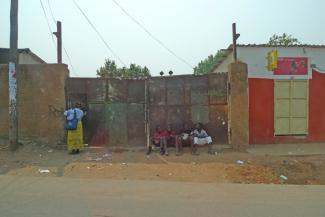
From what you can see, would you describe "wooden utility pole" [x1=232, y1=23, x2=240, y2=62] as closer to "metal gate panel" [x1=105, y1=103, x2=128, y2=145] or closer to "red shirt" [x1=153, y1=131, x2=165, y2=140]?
"red shirt" [x1=153, y1=131, x2=165, y2=140]

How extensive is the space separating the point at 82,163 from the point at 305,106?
739 centimetres

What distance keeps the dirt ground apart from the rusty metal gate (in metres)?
0.71

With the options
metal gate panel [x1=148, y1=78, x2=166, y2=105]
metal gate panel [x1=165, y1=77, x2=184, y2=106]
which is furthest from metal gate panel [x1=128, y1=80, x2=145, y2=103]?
metal gate panel [x1=165, y1=77, x2=184, y2=106]

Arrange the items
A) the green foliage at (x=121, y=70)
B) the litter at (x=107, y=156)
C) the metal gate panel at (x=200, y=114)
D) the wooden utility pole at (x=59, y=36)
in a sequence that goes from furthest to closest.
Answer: the green foliage at (x=121, y=70) < the wooden utility pole at (x=59, y=36) < the metal gate panel at (x=200, y=114) < the litter at (x=107, y=156)

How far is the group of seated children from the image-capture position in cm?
1287

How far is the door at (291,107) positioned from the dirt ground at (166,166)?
229 centimetres

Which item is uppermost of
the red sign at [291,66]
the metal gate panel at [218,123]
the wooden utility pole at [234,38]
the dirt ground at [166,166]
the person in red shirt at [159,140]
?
the wooden utility pole at [234,38]

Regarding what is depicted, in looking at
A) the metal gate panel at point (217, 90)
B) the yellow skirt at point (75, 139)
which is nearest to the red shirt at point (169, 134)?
the metal gate panel at point (217, 90)

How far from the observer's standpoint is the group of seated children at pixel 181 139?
1287 centimetres

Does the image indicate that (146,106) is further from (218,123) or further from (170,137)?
(218,123)

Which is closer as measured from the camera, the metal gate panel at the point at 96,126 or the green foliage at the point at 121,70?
the metal gate panel at the point at 96,126

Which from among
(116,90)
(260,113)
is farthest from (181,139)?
(260,113)

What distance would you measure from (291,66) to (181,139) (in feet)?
14.9

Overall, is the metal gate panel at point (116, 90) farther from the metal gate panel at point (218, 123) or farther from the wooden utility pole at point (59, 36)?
the metal gate panel at point (218, 123)
